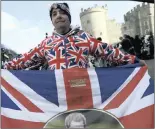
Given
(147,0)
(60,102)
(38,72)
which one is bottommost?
(60,102)

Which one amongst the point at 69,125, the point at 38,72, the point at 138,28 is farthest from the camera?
the point at 138,28

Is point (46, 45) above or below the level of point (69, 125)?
above

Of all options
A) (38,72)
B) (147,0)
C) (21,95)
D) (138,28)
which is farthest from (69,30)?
(138,28)

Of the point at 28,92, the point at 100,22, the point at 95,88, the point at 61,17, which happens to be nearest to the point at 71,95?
the point at 95,88

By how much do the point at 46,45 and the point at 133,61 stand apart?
0.80 meters

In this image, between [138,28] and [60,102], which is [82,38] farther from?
[138,28]

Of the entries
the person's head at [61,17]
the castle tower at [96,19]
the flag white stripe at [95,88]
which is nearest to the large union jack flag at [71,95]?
the flag white stripe at [95,88]

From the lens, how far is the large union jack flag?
3170 millimetres

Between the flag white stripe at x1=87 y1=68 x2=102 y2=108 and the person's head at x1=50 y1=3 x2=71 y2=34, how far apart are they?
453 millimetres

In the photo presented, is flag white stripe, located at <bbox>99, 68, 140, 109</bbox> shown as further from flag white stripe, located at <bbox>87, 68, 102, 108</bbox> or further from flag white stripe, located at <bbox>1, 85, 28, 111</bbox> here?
flag white stripe, located at <bbox>1, 85, 28, 111</bbox>

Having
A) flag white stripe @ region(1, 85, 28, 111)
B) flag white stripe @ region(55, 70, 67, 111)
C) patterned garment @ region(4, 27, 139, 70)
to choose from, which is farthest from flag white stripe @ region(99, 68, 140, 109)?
flag white stripe @ region(1, 85, 28, 111)

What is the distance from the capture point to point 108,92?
3.27 meters

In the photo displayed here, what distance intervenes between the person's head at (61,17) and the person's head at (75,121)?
2.56 ft

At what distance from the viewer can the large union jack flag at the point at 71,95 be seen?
317 cm
